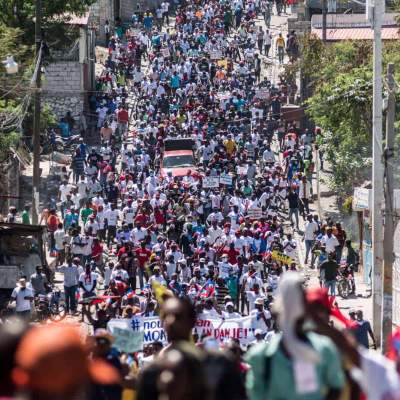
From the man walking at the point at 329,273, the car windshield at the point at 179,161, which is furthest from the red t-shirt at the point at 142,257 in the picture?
the car windshield at the point at 179,161

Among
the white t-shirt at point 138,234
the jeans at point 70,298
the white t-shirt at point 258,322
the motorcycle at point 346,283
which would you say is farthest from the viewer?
the white t-shirt at point 138,234

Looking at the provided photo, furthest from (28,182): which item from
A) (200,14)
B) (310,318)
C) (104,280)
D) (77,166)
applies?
(310,318)

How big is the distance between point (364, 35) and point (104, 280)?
2471 centimetres

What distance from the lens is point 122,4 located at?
197 ft

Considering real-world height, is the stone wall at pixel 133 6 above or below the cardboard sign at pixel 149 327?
above

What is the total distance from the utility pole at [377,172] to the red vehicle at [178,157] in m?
14.2

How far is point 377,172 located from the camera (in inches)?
885

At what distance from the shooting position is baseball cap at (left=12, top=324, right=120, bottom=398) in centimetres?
543

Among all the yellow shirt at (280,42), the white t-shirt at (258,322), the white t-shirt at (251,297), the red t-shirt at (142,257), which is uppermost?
the yellow shirt at (280,42)

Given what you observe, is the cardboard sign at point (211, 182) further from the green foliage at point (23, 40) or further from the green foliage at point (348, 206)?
the green foliage at point (23, 40)

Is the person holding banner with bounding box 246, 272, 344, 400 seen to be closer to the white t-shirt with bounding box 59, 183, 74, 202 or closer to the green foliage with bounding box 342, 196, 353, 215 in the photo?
the green foliage with bounding box 342, 196, 353, 215

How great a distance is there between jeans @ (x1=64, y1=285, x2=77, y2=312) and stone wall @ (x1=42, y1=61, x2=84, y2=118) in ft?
69.5

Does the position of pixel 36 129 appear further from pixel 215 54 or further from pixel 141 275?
pixel 215 54

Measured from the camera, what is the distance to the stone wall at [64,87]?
150 ft
